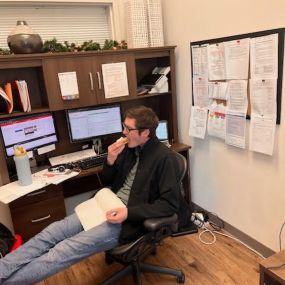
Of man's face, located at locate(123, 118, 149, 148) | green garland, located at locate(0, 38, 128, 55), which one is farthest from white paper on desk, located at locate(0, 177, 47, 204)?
green garland, located at locate(0, 38, 128, 55)

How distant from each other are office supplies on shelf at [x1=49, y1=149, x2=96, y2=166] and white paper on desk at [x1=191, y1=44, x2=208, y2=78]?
3.64ft

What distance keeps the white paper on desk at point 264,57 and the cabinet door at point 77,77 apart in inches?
46.2

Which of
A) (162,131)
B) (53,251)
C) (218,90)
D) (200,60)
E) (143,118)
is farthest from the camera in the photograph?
(162,131)

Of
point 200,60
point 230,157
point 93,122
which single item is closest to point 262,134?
point 230,157

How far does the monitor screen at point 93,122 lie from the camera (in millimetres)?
2375

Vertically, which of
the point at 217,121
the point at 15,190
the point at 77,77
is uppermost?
the point at 77,77

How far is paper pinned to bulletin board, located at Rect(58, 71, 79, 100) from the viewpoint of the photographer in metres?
2.19

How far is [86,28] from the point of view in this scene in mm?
2666

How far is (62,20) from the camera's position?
256 cm

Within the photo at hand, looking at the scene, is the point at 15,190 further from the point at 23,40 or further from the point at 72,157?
the point at 23,40

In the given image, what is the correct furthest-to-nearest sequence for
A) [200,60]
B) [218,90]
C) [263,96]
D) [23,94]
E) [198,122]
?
[198,122], [200,60], [218,90], [23,94], [263,96]

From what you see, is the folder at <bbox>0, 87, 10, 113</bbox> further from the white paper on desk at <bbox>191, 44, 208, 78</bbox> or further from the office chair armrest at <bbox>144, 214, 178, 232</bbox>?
the white paper on desk at <bbox>191, 44, 208, 78</bbox>

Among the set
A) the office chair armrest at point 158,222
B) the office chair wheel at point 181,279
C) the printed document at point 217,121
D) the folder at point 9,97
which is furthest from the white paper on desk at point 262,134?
the folder at point 9,97

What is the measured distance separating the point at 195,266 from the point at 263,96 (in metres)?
1.28
